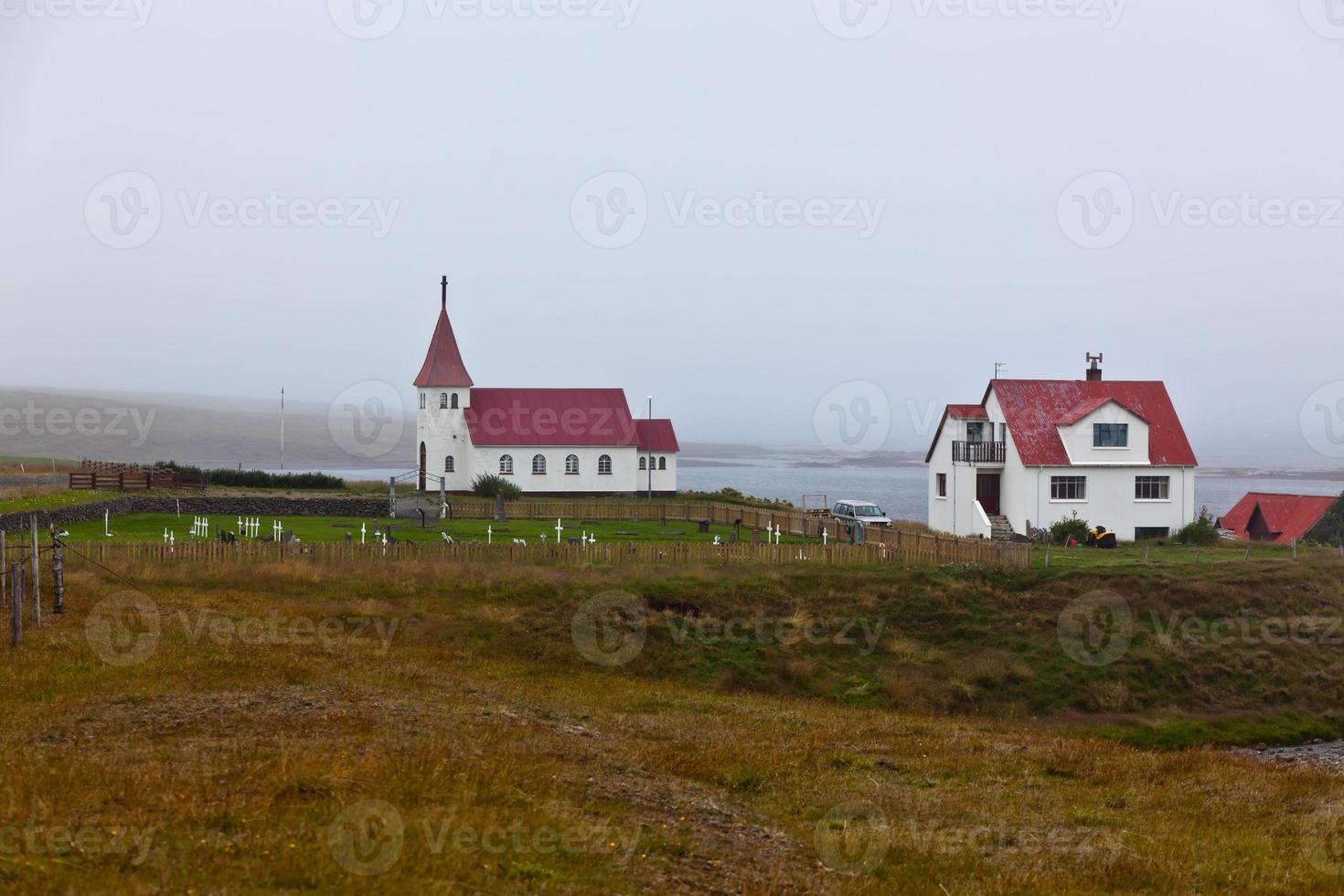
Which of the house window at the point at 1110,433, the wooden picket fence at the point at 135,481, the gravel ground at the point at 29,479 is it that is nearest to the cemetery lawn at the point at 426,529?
the wooden picket fence at the point at 135,481

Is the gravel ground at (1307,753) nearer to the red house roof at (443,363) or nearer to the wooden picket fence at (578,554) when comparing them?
the wooden picket fence at (578,554)

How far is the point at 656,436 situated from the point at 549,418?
6.69 metres

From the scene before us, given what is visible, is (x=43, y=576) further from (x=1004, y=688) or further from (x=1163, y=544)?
(x=1163, y=544)

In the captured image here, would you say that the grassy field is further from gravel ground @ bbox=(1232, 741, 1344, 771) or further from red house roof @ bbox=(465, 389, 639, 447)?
red house roof @ bbox=(465, 389, 639, 447)

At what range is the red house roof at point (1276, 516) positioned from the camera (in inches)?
2307

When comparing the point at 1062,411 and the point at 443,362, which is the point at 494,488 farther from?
the point at 1062,411

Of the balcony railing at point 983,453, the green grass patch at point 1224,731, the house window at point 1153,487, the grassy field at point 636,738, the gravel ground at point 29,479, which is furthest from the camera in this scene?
the gravel ground at point 29,479

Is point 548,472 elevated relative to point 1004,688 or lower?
elevated

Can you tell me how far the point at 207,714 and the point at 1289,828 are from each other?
49.4ft

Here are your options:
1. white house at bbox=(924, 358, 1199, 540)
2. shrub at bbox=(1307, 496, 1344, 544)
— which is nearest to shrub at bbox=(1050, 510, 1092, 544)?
white house at bbox=(924, 358, 1199, 540)

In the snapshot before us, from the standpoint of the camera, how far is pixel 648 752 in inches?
669

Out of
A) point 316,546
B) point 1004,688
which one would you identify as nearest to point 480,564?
point 316,546

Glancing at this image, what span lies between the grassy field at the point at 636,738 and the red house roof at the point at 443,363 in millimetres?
37848

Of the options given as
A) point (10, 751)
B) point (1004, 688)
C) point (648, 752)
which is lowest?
point (1004, 688)
